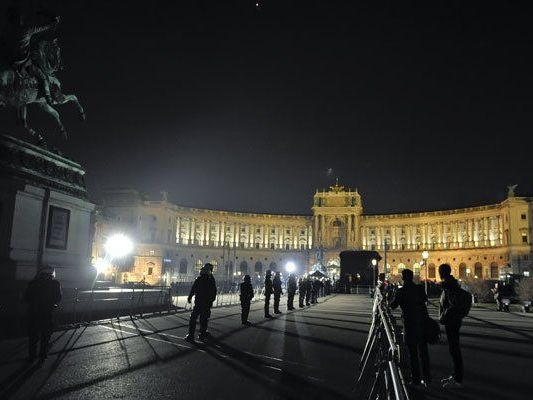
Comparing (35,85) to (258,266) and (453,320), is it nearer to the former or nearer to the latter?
(453,320)

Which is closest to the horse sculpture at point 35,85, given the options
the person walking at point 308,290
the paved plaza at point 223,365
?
the paved plaza at point 223,365

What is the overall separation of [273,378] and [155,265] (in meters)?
97.1

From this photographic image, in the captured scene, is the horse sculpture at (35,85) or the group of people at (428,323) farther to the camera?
the horse sculpture at (35,85)

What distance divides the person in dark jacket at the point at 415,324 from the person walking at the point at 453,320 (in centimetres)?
36

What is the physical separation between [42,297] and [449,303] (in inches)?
329

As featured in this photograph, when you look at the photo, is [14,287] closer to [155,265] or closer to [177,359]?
[177,359]

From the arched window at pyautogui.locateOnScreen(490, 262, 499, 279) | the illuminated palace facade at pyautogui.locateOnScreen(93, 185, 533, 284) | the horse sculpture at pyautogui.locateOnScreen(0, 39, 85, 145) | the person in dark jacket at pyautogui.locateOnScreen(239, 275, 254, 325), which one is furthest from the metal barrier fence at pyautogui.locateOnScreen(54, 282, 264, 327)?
the arched window at pyautogui.locateOnScreen(490, 262, 499, 279)

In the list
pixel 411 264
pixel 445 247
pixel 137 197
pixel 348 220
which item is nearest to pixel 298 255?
pixel 348 220

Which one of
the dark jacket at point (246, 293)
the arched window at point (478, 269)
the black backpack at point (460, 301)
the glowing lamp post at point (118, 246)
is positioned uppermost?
the glowing lamp post at point (118, 246)

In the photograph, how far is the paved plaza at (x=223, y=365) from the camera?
24.2 ft

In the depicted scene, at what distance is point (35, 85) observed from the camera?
16516 millimetres

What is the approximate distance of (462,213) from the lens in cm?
10794

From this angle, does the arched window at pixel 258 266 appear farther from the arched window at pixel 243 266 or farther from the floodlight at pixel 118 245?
the floodlight at pixel 118 245

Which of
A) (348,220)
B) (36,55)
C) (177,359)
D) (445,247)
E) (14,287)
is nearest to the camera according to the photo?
(177,359)
